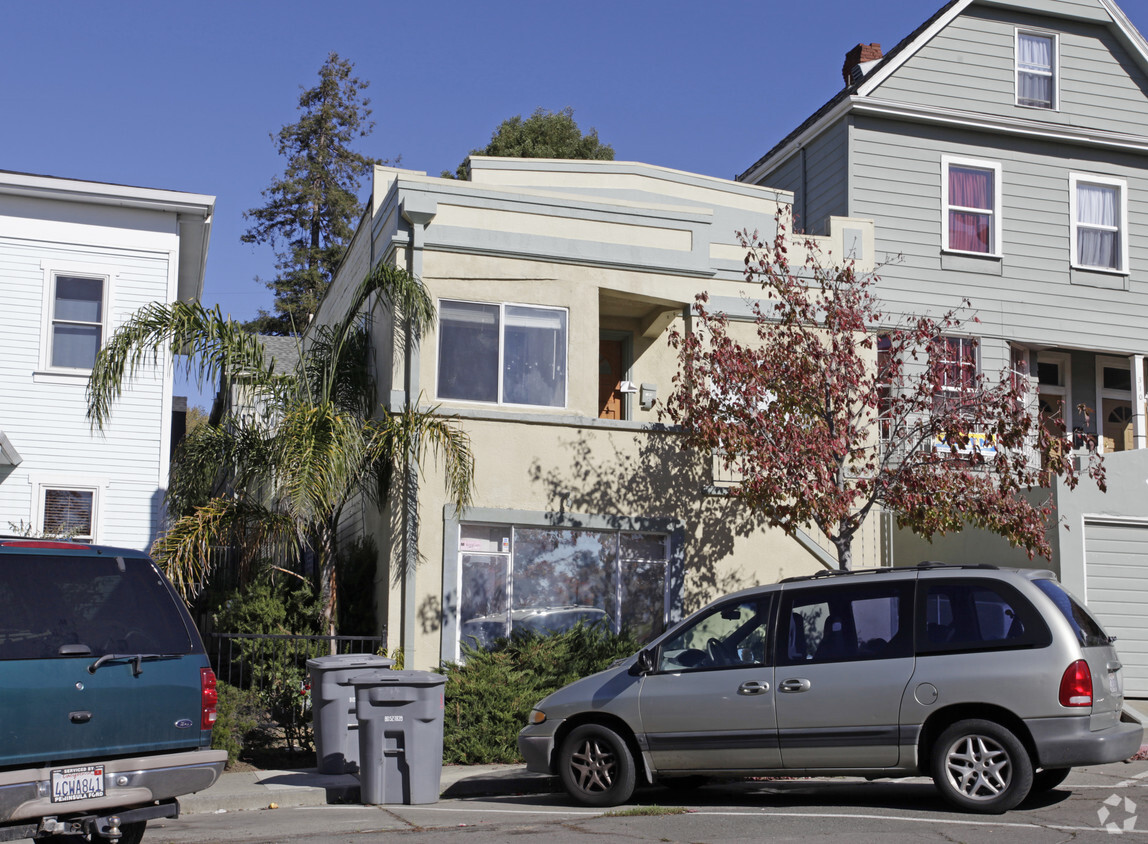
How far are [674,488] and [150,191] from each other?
918 centimetres

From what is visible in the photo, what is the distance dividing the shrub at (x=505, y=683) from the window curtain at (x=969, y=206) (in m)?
10.4

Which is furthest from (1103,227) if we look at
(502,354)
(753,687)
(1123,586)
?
(753,687)

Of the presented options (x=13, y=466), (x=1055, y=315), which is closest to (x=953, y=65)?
(x=1055, y=315)

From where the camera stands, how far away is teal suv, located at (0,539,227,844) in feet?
21.5

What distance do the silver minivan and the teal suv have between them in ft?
11.6

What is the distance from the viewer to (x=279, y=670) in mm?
13328

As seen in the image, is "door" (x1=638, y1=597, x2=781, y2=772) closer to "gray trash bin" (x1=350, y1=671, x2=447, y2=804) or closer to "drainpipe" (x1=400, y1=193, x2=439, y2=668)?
"gray trash bin" (x1=350, y1=671, x2=447, y2=804)

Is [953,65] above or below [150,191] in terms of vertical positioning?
above

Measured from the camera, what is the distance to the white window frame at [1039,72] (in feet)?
70.1

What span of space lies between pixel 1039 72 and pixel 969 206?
9.85 ft

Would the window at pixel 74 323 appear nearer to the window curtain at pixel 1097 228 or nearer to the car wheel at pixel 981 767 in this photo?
the car wheel at pixel 981 767

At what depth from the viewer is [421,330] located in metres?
15.0

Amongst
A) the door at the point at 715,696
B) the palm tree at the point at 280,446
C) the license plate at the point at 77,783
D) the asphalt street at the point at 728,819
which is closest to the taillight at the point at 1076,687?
the asphalt street at the point at 728,819

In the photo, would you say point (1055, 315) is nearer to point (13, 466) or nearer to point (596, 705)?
point (596, 705)
